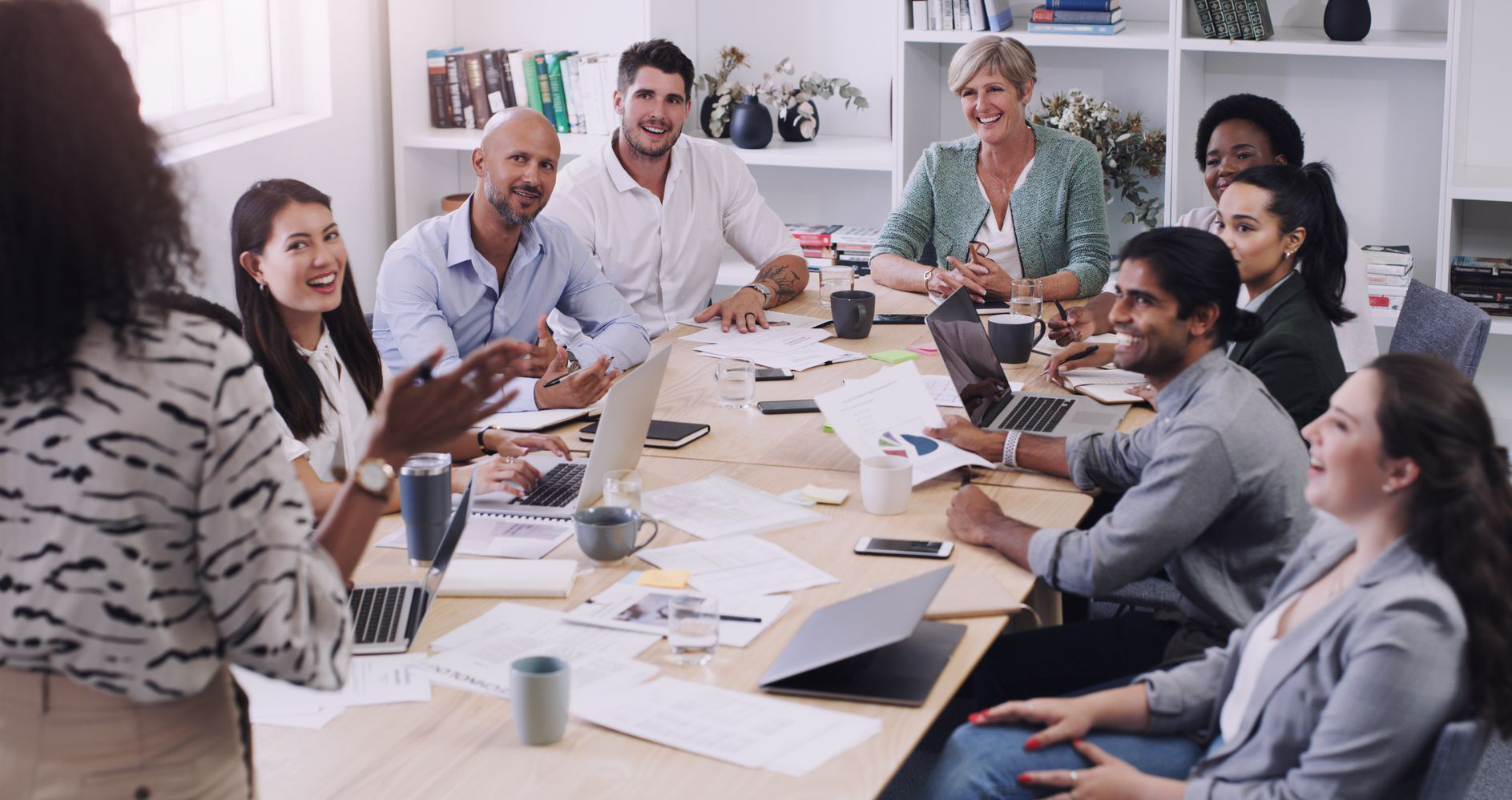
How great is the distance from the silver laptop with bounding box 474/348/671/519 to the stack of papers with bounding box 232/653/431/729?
0.53 meters

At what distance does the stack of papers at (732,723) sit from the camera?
157 centimetres

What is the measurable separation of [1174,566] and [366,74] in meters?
3.62

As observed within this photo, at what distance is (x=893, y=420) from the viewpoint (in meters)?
2.59

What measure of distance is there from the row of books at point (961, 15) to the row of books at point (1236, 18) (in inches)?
23.6

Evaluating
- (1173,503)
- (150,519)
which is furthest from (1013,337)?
(150,519)

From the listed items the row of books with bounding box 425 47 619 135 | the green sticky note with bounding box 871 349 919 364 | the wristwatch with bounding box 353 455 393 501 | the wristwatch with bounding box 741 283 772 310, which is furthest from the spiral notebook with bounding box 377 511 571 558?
the row of books with bounding box 425 47 619 135

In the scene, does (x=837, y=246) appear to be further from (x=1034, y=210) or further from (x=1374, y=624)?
(x=1374, y=624)

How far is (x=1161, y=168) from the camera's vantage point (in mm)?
4598

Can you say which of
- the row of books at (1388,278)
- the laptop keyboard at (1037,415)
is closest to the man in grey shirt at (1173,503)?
the laptop keyboard at (1037,415)

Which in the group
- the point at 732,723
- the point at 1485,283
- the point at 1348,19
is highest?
the point at 1348,19

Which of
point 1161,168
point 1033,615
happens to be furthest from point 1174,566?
point 1161,168

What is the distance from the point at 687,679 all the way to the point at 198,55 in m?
3.32

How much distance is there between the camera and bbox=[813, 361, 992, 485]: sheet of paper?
2.53m

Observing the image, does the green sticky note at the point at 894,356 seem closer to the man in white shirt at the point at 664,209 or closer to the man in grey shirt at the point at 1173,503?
the man in white shirt at the point at 664,209
